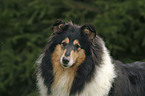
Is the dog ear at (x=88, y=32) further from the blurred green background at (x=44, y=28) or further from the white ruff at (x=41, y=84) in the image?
the blurred green background at (x=44, y=28)

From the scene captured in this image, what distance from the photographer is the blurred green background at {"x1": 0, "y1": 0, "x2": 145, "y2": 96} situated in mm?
8219

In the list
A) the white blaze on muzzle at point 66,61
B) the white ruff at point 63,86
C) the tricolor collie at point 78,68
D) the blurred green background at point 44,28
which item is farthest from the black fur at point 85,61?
the blurred green background at point 44,28

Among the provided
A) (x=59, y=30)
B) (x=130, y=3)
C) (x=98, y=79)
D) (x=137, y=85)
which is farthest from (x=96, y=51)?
(x=130, y=3)

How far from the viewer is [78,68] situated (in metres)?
4.22

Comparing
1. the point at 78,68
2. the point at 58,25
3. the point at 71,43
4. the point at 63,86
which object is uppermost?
the point at 58,25

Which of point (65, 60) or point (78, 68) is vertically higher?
point (65, 60)

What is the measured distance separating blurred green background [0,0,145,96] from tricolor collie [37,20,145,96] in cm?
348

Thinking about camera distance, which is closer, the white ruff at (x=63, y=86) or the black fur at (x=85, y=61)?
the black fur at (x=85, y=61)

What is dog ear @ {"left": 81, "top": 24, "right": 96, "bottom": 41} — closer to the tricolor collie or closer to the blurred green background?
the tricolor collie

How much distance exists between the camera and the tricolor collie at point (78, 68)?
13.7 feet

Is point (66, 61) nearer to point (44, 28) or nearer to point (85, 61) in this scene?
point (85, 61)

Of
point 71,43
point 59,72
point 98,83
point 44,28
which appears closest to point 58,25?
point 71,43

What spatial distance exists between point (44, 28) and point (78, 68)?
5583 mm

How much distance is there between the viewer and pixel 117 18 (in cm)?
830
